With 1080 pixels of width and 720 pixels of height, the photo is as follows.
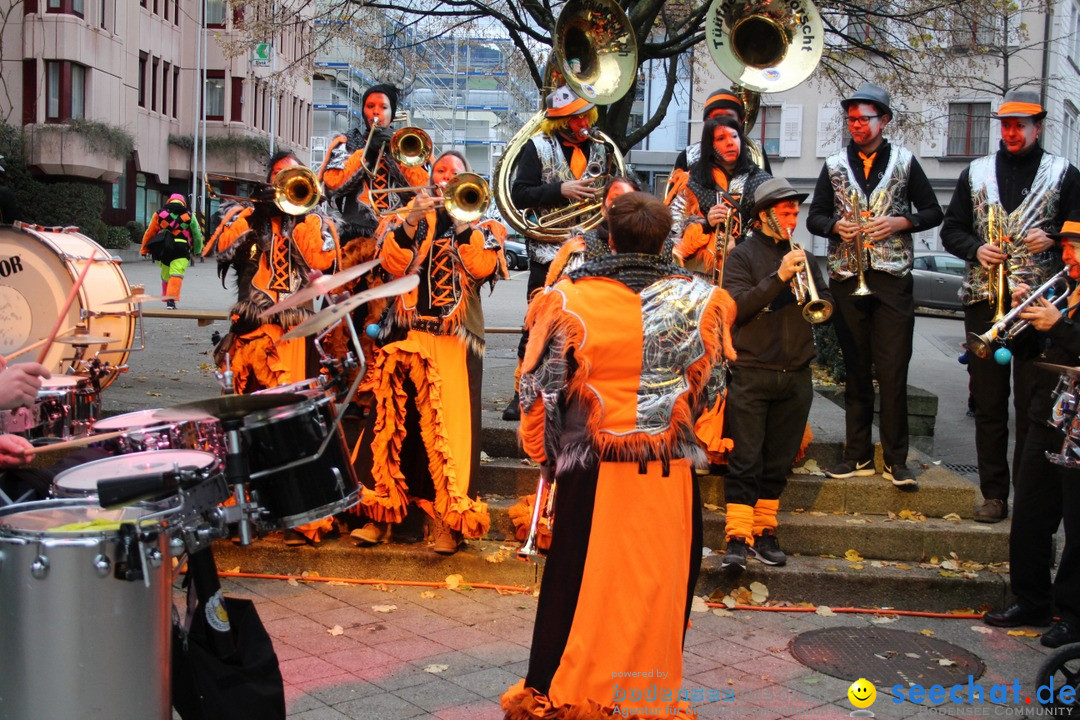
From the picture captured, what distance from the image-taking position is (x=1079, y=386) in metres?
4.80

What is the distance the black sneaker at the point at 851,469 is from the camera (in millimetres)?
6613

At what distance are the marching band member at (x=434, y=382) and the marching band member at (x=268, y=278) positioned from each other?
0.48 metres

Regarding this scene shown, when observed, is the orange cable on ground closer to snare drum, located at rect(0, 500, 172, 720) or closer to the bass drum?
the bass drum

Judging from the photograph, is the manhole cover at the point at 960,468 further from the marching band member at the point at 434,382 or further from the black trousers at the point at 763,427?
the marching band member at the point at 434,382

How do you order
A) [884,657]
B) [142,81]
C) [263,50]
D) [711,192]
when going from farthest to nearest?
[142,81] → [263,50] → [711,192] → [884,657]

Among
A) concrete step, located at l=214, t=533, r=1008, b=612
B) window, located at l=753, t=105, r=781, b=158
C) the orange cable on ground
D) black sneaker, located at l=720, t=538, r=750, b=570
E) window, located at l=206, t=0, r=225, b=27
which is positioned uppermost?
window, located at l=206, t=0, r=225, b=27

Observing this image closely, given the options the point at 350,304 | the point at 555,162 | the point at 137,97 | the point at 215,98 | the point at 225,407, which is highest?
the point at 215,98

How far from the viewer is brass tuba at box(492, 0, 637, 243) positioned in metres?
6.73

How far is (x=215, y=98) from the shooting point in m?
45.7

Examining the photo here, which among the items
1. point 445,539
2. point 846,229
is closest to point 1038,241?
point 846,229

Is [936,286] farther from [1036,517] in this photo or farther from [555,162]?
[1036,517]

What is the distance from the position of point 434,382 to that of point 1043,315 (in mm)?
2936

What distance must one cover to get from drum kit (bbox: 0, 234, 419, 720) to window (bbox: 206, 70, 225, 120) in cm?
4429

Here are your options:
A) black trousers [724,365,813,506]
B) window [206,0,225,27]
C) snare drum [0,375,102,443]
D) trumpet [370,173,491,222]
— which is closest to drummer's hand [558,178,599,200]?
trumpet [370,173,491,222]
